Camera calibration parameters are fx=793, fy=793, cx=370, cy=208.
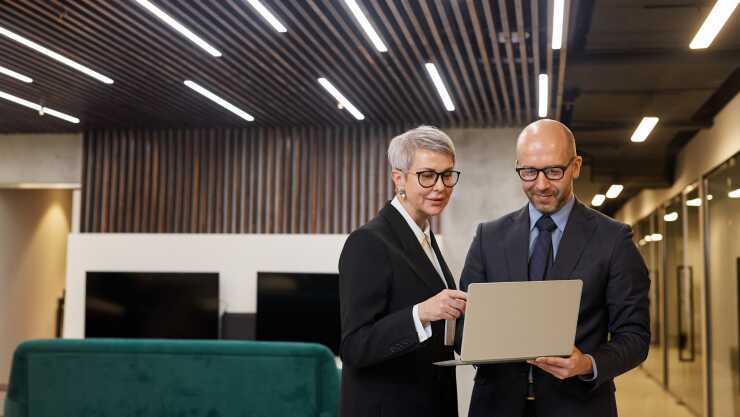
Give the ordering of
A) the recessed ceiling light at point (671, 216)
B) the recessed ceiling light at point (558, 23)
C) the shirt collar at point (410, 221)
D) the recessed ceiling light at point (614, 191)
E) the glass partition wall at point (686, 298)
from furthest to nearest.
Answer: the recessed ceiling light at point (614, 191)
the recessed ceiling light at point (671, 216)
the glass partition wall at point (686, 298)
the recessed ceiling light at point (558, 23)
the shirt collar at point (410, 221)

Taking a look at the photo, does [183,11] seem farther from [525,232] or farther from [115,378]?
[525,232]

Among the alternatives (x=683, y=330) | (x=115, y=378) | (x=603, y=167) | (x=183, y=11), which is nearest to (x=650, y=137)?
(x=603, y=167)

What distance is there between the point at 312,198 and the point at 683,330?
166 inches

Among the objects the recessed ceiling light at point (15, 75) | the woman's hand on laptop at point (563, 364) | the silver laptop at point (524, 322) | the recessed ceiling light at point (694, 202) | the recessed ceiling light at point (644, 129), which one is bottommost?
the woman's hand on laptop at point (563, 364)

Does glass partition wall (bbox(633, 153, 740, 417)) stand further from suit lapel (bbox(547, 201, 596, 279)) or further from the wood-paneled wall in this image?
suit lapel (bbox(547, 201, 596, 279))

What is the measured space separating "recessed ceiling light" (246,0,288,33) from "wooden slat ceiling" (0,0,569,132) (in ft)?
0.19

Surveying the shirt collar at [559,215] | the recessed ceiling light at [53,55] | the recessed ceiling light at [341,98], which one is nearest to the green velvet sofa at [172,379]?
the shirt collar at [559,215]

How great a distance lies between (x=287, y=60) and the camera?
611cm

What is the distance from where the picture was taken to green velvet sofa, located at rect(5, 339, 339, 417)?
9.72 ft

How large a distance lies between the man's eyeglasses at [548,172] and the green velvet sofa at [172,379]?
1227 millimetres

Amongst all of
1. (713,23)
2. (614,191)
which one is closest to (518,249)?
(713,23)

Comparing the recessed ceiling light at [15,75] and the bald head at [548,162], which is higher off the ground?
the recessed ceiling light at [15,75]

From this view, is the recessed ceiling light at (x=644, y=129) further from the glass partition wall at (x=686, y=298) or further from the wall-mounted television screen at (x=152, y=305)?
the wall-mounted television screen at (x=152, y=305)

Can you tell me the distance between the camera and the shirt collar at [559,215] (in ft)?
6.84
